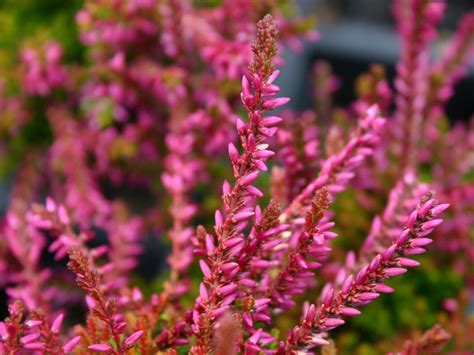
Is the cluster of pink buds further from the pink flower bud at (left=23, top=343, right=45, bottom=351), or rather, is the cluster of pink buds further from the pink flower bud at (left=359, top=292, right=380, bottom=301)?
the pink flower bud at (left=359, top=292, right=380, bottom=301)

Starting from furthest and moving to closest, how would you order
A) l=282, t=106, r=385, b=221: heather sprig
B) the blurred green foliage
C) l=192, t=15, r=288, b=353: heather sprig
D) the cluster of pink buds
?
the blurred green foliage
the cluster of pink buds
l=282, t=106, r=385, b=221: heather sprig
l=192, t=15, r=288, b=353: heather sprig

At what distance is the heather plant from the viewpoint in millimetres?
513

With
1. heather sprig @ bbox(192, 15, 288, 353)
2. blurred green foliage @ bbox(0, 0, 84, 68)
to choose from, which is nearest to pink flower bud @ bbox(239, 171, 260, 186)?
heather sprig @ bbox(192, 15, 288, 353)

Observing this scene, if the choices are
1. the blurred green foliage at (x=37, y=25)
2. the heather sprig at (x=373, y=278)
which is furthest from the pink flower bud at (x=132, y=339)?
the blurred green foliage at (x=37, y=25)

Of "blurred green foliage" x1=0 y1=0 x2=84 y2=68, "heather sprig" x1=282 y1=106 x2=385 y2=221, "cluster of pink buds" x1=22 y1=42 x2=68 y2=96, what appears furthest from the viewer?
"blurred green foliage" x1=0 y1=0 x2=84 y2=68

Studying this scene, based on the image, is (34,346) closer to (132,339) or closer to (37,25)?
(132,339)

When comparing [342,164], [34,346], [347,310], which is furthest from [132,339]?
[342,164]

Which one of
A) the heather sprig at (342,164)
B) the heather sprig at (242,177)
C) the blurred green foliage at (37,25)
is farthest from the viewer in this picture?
the blurred green foliage at (37,25)

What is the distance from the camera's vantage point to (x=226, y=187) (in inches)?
20.5

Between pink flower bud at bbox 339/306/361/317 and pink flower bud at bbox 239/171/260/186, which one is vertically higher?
pink flower bud at bbox 239/171/260/186

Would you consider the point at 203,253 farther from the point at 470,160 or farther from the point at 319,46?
the point at 319,46

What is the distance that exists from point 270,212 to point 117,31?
2.19 feet

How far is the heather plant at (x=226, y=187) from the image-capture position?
51 centimetres

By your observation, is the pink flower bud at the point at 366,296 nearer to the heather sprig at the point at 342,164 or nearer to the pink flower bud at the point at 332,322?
the pink flower bud at the point at 332,322
